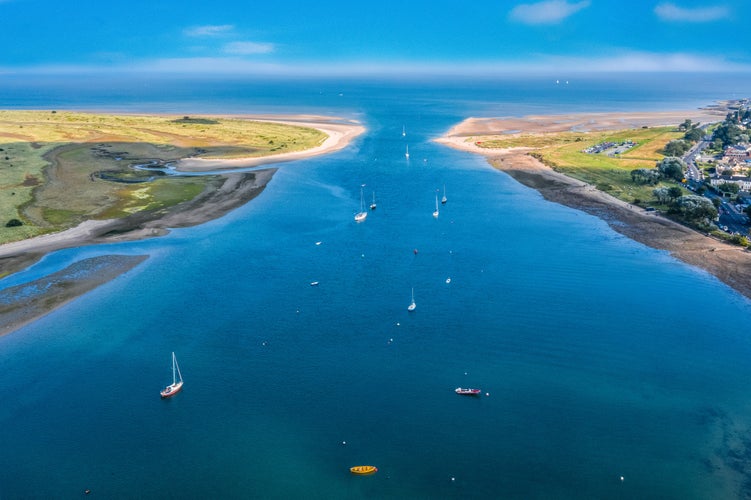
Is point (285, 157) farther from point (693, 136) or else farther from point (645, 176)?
point (693, 136)

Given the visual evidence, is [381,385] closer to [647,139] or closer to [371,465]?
[371,465]

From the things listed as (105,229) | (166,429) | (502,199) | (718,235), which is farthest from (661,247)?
(105,229)

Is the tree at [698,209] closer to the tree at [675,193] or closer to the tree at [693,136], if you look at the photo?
the tree at [675,193]

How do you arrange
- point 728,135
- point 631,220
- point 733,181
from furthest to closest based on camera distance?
point 728,135 → point 733,181 → point 631,220

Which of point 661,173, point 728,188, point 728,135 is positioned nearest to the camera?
point 728,188

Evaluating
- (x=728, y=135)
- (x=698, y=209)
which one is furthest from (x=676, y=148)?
(x=698, y=209)

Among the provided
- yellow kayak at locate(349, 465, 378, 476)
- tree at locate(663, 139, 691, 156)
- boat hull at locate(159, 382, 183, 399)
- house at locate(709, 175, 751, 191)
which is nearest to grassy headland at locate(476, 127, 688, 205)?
tree at locate(663, 139, 691, 156)

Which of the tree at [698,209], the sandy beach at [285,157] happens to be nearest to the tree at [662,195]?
the tree at [698,209]
